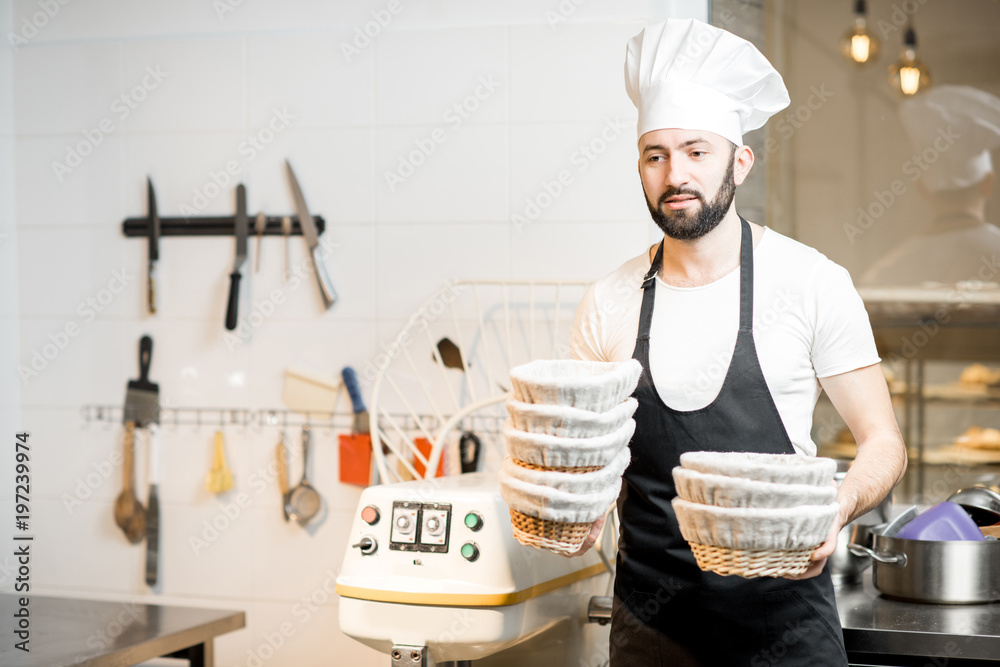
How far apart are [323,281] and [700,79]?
1.19m

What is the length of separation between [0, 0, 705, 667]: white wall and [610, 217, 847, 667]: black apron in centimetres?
84

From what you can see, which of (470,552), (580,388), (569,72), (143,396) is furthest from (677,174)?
(143,396)

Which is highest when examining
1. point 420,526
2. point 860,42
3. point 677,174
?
point 860,42

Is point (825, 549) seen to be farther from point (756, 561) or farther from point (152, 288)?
point (152, 288)

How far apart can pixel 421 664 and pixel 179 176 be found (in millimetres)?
1491

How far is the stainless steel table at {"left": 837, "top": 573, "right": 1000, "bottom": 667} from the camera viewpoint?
1323 mm

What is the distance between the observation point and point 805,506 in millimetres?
966

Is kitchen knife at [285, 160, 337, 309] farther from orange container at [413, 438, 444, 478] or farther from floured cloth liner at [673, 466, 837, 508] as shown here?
floured cloth liner at [673, 466, 837, 508]

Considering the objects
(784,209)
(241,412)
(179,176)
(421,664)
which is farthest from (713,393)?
(179,176)

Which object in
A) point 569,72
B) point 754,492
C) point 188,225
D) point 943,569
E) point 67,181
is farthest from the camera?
point 67,181

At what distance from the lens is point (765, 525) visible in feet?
3.15

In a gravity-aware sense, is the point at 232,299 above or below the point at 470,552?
above

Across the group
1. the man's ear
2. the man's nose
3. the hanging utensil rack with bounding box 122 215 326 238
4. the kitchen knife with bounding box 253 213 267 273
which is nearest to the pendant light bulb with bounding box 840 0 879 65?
the man's ear

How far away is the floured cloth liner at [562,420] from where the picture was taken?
3.32 ft
